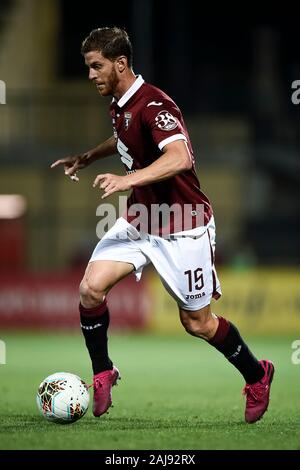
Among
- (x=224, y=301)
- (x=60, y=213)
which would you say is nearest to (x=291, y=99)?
(x=60, y=213)

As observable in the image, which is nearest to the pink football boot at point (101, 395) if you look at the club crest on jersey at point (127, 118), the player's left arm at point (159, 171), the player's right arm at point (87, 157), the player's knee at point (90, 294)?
the player's knee at point (90, 294)

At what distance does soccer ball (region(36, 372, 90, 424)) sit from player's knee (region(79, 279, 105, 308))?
1.66 ft

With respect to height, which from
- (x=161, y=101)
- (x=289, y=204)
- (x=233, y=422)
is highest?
(x=161, y=101)

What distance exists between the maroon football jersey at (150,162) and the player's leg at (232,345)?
592 mm

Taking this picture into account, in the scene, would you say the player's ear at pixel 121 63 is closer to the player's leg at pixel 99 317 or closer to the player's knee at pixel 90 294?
the player's leg at pixel 99 317

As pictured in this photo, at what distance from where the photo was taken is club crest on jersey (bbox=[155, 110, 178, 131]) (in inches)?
249

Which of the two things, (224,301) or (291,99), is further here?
(291,99)

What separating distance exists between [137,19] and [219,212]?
4.80m

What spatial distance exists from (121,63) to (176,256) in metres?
1.29

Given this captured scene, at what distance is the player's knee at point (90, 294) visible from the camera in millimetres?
6540

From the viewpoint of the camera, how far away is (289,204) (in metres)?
24.5

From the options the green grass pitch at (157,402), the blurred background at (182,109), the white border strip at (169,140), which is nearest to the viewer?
the green grass pitch at (157,402)

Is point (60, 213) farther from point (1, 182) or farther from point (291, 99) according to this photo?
point (291, 99)

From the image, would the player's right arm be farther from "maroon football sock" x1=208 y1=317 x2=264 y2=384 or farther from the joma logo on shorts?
"maroon football sock" x1=208 y1=317 x2=264 y2=384
